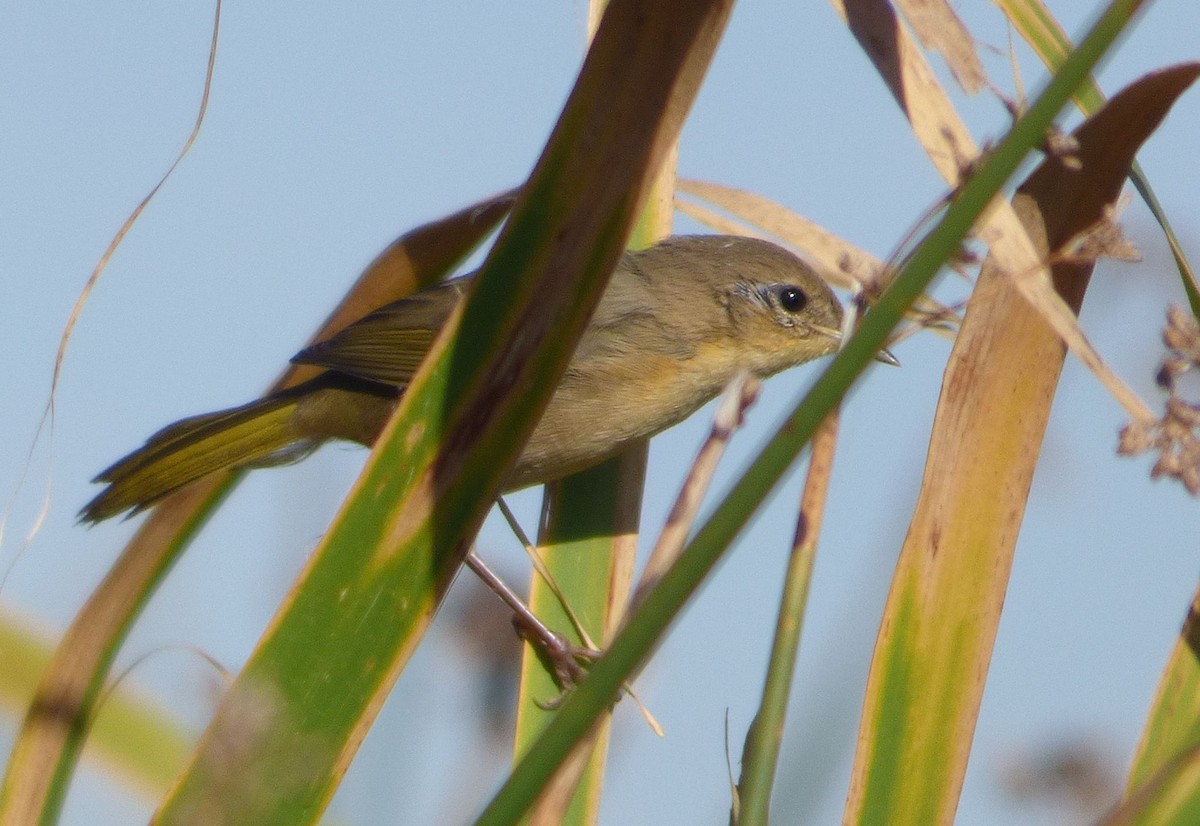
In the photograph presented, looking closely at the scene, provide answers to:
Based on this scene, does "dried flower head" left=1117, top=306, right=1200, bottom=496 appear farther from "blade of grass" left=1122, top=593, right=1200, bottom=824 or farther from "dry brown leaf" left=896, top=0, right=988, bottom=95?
"blade of grass" left=1122, top=593, right=1200, bottom=824

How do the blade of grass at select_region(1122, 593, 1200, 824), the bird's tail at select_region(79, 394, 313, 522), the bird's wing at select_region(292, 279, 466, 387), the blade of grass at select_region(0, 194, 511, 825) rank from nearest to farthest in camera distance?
the blade of grass at select_region(1122, 593, 1200, 824)
the blade of grass at select_region(0, 194, 511, 825)
the bird's tail at select_region(79, 394, 313, 522)
the bird's wing at select_region(292, 279, 466, 387)

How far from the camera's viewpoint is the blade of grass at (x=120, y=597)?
5.79ft

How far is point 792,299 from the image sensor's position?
125 inches

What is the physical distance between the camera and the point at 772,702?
3.87 feet

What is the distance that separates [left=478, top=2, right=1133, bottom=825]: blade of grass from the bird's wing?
1937 mm

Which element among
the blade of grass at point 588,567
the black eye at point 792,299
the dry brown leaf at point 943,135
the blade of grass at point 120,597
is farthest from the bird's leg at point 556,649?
the black eye at point 792,299

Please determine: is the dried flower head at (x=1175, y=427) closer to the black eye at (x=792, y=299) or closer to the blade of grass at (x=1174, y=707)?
the blade of grass at (x=1174, y=707)

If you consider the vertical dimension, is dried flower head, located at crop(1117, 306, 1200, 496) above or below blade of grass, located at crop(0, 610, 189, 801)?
above

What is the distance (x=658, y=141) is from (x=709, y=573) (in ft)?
1.45

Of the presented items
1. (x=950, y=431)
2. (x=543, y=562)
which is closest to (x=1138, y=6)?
(x=950, y=431)

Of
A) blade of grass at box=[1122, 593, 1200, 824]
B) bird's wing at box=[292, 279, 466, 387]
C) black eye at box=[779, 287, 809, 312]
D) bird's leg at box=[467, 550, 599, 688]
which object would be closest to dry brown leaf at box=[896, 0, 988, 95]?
→ blade of grass at box=[1122, 593, 1200, 824]

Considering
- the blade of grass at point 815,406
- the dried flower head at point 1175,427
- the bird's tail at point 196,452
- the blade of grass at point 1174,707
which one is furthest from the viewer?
the bird's tail at point 196,452

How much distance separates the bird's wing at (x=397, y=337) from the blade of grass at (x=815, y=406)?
1.94 metres

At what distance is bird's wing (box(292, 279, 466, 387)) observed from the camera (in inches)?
111
